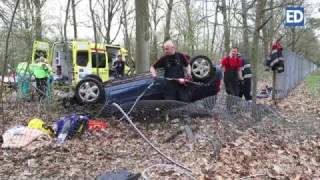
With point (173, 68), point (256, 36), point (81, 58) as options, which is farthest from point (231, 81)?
point (81, 58)

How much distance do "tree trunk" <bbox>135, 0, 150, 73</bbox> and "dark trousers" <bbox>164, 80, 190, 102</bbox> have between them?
135 inches

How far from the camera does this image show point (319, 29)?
62188mm

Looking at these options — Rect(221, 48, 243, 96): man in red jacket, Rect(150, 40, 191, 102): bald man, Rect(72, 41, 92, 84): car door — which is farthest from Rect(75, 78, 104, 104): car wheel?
Rect(72, 41, 92, 84): car door

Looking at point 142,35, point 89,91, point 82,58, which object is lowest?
point 89,91

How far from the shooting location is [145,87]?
34.6ft

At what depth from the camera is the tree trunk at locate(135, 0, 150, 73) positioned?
43.9 feet

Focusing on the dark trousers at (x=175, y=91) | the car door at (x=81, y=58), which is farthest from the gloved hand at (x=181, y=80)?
the car door at (x=81, y=58)

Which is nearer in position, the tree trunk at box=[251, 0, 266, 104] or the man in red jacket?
the tree trunk at box=[251, 0, 266, 104]

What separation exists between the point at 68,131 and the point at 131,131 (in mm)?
1134

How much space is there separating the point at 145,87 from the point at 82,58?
1377cm

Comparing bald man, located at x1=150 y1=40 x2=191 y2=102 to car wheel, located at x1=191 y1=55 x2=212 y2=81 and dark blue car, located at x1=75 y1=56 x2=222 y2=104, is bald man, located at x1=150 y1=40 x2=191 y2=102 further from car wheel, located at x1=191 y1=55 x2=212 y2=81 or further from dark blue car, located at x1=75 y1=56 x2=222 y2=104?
car wheel, located at x1=191 y1=55 x2=212 y2=81

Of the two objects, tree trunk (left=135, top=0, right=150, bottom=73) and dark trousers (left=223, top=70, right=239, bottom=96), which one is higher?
tree trunk (left=135, top=0, right=150, bottom=73)

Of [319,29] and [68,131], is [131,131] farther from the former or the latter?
[319,29]

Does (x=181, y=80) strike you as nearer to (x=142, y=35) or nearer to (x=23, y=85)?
(x=142, y=35)
